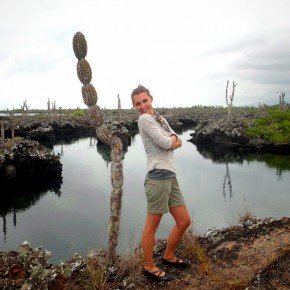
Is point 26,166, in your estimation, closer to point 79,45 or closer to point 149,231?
point 79,45

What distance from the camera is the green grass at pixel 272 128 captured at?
35531 mm

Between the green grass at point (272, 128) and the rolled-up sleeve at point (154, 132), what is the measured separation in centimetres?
3251

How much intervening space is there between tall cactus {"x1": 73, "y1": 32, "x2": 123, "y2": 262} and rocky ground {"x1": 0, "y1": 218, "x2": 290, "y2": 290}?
22.5 inches

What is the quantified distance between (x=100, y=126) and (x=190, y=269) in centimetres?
287

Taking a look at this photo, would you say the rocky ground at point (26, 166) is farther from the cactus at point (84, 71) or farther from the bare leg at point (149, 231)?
the bare leg at point (149, 231)

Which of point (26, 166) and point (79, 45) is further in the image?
point (26, 166)

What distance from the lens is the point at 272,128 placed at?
3775 centimetres

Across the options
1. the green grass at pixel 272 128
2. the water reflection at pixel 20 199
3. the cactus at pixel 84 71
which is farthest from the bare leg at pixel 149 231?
the green grass at pixel 272 128

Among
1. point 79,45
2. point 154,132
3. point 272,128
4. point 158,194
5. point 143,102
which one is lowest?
point 272,128

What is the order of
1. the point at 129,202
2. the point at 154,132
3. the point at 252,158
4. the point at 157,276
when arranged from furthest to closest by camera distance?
the point at 252,158 < the point at 129,202 < the point at 157,276 < the point at 154,132

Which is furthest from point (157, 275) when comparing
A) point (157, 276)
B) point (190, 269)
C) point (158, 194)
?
point (158, 194)

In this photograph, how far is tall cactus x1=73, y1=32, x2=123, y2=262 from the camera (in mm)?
5945

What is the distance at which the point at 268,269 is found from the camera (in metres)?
5.70

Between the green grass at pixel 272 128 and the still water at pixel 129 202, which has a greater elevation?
the green grass at pixel 272 128
